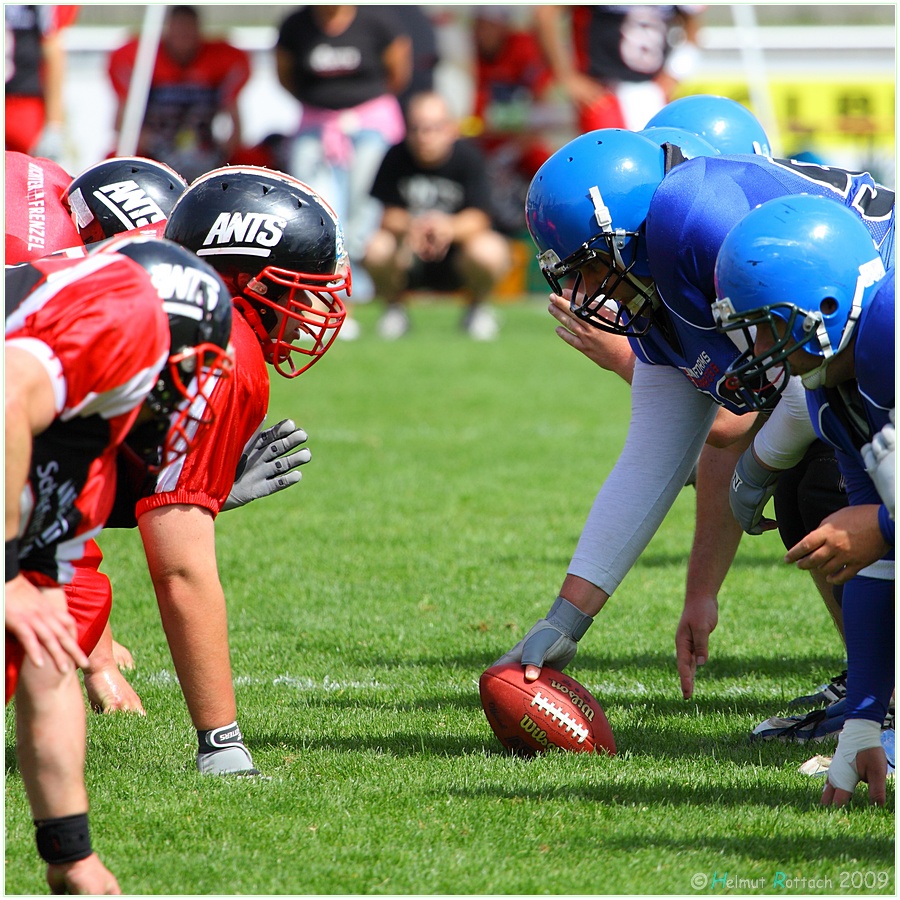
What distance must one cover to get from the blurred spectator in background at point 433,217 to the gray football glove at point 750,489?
29.8 feet

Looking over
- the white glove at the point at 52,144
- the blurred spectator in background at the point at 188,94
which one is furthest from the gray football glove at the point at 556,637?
the blurred spectator in background at the point at 188,94

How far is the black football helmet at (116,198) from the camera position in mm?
3977

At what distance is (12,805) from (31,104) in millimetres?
9864

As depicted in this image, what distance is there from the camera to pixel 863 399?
3000 millimetres

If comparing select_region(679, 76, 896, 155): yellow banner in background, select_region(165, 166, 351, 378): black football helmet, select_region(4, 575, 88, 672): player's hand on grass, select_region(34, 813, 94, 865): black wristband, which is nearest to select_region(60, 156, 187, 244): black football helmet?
select_region(165, 166, 351, 378): black football helmet

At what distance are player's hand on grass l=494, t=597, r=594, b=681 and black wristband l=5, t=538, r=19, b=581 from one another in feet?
5.29

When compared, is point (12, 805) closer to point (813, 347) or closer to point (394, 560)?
point (813, 347)

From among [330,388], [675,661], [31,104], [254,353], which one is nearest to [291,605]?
[675,661]

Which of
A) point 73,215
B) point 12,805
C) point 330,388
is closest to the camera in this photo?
point 12,805

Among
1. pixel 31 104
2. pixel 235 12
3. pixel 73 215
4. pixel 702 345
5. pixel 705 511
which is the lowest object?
pixel 705 511

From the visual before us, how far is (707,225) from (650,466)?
0.85 m

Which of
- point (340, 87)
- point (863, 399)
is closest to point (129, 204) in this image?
point (863, 399)

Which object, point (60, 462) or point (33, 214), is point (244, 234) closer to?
point (33, 214)

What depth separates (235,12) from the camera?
2052 centimetres
